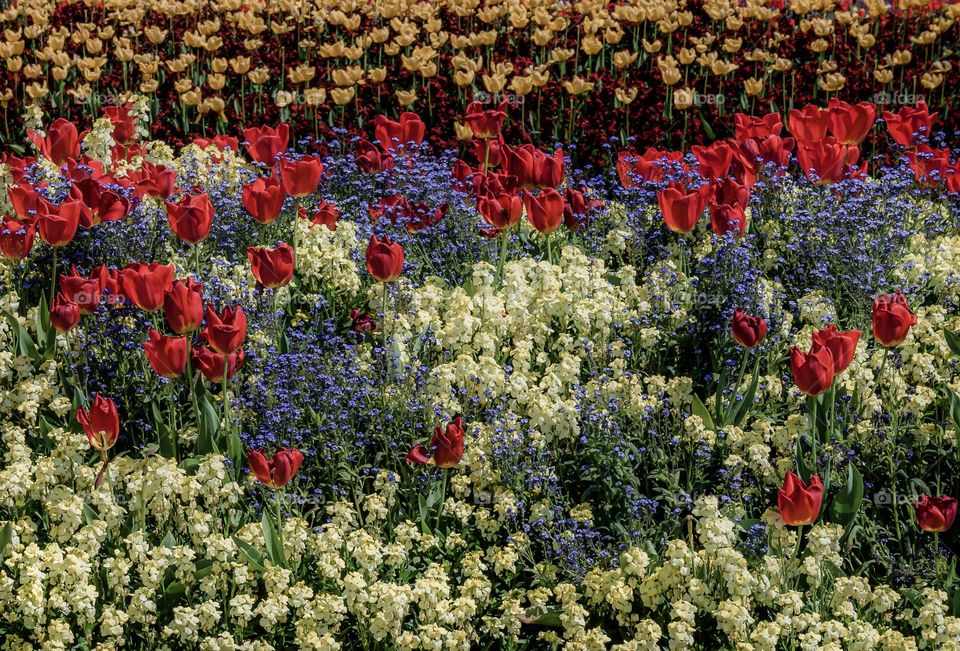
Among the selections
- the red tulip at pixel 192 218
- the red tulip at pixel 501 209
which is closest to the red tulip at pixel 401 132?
the red tulip at pixel 501 209

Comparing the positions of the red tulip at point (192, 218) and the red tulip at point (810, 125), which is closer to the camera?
the red tulip at point (192, 218)

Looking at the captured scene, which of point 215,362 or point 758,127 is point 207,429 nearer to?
point 215,362

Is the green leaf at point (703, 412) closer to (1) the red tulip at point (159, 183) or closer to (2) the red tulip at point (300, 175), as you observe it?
(2) the red tulip at point (300, 175)

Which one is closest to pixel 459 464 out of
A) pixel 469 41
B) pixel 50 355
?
pixel 50 355

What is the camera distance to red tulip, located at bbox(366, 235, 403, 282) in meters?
4.72

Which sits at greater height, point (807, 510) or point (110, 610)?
point (807, 510)

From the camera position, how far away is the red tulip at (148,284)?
448cm

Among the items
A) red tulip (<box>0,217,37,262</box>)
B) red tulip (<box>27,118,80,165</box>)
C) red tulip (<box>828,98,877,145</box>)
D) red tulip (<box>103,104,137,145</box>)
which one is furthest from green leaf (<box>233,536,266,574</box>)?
red tulip (<box>828,98,877,145</box>)

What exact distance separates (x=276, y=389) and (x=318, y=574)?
85 cm

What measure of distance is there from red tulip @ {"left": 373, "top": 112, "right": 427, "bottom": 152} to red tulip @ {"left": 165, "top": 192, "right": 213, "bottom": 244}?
67.2 inches

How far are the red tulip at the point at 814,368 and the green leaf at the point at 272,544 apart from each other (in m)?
1.67

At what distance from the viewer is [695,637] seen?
3.86 m

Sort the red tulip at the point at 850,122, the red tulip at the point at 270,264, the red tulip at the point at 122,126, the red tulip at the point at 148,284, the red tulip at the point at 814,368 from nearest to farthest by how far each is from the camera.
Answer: the red tulip at the point at 814,368 → the red tulip at the point at 148,284 → the red tulip at the point at 270,264 → the red tulip at the point at 850,122 → the red tulip at the point at 122,126

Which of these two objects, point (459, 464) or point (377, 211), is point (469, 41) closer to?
point (377, 211)
